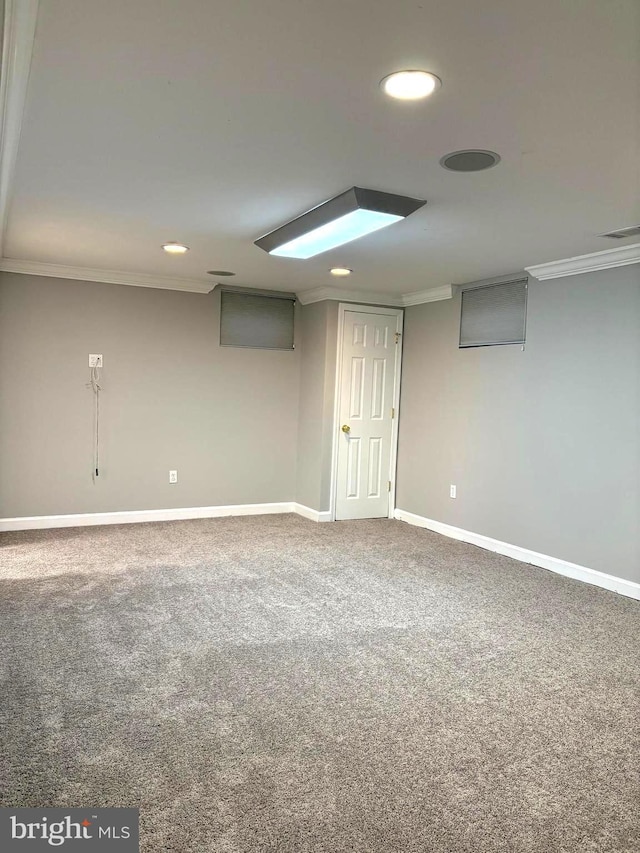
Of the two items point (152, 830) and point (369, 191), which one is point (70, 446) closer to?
point (369, 191)

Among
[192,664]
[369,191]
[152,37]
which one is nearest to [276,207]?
[369,191]

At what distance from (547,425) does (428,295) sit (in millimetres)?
1870

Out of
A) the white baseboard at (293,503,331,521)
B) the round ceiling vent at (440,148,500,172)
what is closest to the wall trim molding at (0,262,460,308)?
the white baseboard at (293,503,331,521)

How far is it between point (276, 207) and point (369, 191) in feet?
1.90

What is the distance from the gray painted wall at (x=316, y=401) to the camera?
6.07m

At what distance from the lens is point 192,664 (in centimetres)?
292

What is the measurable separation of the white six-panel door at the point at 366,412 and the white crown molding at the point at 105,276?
1.52 m

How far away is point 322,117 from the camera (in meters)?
2.23

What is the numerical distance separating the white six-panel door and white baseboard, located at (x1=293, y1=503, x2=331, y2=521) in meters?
0.12

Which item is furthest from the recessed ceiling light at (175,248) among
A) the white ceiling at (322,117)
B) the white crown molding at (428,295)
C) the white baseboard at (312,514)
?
the white baseboard at (312,514)

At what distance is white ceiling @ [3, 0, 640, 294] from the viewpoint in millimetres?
1654

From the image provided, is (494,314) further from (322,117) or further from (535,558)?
(322,117)

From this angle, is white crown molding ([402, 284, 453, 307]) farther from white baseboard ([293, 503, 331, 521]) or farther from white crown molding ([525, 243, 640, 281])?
white baseboard ([293, 503, 331, 521])

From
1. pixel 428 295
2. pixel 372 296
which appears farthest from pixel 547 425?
pixel 372 296
